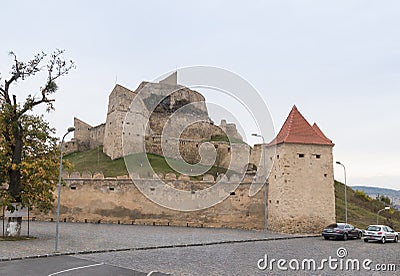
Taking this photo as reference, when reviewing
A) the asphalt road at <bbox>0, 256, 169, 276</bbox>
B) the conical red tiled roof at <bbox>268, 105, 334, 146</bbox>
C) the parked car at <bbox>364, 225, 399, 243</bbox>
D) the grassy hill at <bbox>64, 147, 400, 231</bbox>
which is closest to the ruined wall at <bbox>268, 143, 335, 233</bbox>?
the conical red tiled roof at <bbox>268, 105, 334, 146</bbox>

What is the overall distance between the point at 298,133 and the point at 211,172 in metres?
23.4

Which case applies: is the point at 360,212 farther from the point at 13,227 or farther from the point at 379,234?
the point at 13,227

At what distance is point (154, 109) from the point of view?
6400cm

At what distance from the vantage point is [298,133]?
27938 mm

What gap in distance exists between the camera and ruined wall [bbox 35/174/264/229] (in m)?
29.5

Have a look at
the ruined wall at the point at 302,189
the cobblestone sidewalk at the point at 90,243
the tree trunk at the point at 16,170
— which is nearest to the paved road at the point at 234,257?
the cobblestone sidewalk at the point at 90,243

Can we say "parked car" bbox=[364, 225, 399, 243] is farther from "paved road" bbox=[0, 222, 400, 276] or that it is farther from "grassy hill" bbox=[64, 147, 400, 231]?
"grassy hill" bbox=[64, 147, 400, 231]

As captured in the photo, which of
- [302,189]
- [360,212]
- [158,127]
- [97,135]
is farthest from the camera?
[158,127]

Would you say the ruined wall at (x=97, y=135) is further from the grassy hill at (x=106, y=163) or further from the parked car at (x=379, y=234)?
the parked car at (x=379, y=234)

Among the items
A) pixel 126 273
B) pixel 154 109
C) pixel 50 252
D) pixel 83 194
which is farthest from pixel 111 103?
pixel 126 273

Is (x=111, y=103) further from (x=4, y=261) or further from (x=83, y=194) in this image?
(x=4, y=261)

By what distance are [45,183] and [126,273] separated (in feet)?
36.1

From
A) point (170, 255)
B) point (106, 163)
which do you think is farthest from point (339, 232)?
point (106, 163)

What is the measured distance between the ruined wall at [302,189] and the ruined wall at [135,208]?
227cm
